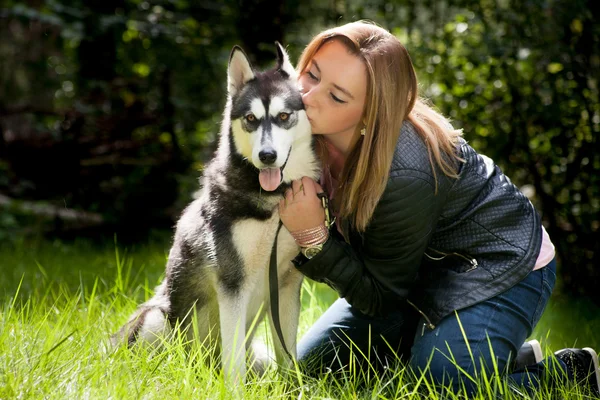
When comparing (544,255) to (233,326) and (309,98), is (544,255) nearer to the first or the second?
(309,98)

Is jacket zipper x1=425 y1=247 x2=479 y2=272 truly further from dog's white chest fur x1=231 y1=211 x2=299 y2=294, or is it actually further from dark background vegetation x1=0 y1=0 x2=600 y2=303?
dark background vegetation x1=0 y1=0 x2=600 y2=303

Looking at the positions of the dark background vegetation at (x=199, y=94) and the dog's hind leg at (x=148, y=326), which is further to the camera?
the dark background vegetation at (x=199, y=94)

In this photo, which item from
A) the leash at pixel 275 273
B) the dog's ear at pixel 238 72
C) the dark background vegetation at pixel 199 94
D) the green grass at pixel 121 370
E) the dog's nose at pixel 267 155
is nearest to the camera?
the green grass at pixel 121 370

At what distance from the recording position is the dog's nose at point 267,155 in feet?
8.40

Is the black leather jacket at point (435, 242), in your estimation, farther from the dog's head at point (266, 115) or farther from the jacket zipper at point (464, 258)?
the dog's head at point (266, 115)

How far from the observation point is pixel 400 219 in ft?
8.48

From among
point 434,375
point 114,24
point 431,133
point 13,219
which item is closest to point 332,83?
point 431,133

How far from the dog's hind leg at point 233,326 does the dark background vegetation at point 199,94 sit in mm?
2071

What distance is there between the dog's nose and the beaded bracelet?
0.33m

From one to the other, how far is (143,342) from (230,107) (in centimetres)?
111

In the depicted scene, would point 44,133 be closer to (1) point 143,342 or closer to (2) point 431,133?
Answer: (1) point 143,342

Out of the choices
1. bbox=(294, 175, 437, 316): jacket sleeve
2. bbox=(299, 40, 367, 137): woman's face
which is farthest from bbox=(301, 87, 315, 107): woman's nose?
bbox=(294, 175, 437, 316): jacket sleeve

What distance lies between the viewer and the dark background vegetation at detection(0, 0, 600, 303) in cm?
446

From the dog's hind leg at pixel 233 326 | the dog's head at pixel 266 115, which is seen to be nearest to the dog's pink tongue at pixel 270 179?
the dog's head at pixel 266 115
